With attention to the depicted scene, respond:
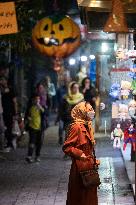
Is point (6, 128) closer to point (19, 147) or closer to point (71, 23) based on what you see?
point (19, 147)

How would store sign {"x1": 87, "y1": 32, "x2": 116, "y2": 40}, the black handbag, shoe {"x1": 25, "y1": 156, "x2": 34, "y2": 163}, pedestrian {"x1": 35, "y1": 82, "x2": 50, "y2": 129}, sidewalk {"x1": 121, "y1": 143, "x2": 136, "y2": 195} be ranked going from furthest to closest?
store sign {"x1": 87, "y1": 32, "x2": 116, "y2": 40}, pedestrian {"x1": 35, "y1": 82, "x2": 50, "y2": 129}, shoe {"x1": 25, "y1": 156, "x2": 34, "y2": 163}, sidewalk {"x1": 121, "y1": 143, "x2": 136, "y2": 195}, the black handbag

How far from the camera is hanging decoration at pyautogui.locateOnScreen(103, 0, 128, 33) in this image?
31.2ft

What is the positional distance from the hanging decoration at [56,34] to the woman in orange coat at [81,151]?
4.88 m

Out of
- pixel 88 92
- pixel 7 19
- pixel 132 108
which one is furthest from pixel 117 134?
pixel 88 92

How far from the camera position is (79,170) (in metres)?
8.76

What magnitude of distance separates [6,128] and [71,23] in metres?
4.44

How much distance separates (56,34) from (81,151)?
5495 mm

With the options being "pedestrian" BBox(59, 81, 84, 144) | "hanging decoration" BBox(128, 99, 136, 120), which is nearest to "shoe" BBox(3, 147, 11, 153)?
"pedestrian" BBox(59, 81, 84, 144)

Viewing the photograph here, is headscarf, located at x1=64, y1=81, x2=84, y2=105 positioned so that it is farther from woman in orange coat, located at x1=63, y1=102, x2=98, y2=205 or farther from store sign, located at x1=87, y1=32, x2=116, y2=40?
woman in orange coat, located at x1=63, y1=102, x2=98, y2=205

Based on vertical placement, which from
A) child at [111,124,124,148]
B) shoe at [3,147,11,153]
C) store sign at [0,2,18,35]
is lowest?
shoe at [3,147,11,153]

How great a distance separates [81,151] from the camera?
8.66 metres

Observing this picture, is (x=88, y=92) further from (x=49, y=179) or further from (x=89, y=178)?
(x=89, y=178)

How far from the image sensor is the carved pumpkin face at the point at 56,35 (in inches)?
533

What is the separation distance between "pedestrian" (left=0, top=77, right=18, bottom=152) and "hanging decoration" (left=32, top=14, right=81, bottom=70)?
2.70 metres
